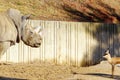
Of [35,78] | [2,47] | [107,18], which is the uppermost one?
[107,18]

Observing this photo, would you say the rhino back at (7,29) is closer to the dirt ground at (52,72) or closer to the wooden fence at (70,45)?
the dirt ground at (52,72)

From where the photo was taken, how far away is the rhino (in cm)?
936

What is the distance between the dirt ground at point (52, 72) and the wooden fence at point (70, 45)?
0.43 meters

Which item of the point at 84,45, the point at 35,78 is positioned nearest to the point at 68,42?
the point at 84,45

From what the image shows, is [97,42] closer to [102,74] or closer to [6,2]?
[102,74]

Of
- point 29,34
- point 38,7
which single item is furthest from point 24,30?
point 38,7

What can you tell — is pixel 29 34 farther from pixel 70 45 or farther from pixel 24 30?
pixel 70 45

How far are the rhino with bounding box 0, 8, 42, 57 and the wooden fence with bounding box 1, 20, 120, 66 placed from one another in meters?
5.81

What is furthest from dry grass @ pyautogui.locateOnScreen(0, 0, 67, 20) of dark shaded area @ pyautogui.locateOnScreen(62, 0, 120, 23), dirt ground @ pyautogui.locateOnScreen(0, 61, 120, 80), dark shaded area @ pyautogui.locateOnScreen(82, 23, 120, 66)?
dirt ground @ pyautogui.locateOnScreen(0, 61, 120, 80)

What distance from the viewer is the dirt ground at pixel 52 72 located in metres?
13.8

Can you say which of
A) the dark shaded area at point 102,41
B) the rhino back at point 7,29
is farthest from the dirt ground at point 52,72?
the rhino back at point 7,29

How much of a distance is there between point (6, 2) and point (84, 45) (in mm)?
6662

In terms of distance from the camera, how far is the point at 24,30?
32.9 feet

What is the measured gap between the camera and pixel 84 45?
17.6 m
